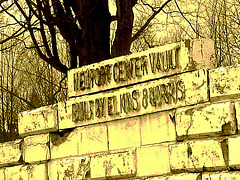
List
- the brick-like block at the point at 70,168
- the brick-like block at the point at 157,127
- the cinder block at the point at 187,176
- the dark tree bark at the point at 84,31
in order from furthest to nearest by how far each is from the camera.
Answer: the dark tree bark at the point at 84,31 → the brick-like block at the point at 70,168 → the brick-like block at the point at 157,127 → the cinder block at the point at 187,176

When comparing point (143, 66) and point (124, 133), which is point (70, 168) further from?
point (143, 66)

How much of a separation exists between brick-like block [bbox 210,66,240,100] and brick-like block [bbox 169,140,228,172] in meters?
0.34

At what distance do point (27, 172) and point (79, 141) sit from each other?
2.50 feet

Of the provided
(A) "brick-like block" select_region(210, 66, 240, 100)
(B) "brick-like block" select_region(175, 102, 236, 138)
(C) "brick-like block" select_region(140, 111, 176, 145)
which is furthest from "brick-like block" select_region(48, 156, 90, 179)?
(A) "brick-like block" select_region(210, 66, 240, 100)

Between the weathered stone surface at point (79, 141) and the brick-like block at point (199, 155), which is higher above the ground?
the weathered stone surface at point (79, 141)

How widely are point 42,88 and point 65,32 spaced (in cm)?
798

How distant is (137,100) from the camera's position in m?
4.84

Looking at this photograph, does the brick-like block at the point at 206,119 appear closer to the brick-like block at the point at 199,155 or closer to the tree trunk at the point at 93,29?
the brick-like block at the point at 199,155

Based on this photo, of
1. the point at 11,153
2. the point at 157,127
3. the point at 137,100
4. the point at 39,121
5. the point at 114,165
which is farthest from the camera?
the point at 11,153

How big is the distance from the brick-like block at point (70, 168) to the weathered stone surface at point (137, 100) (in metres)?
0.31

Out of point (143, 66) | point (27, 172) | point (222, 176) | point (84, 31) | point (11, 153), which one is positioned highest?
point (84, 31)

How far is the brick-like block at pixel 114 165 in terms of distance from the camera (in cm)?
486

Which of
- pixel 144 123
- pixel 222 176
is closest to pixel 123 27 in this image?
pixel 144 123

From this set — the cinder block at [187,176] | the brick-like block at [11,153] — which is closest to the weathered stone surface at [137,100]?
the cinder block at [187,176]
